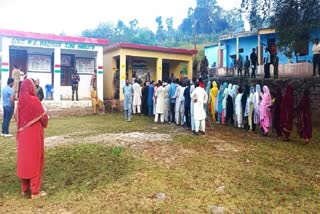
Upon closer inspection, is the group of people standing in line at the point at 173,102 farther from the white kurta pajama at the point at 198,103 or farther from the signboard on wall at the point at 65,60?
the signboard on wall at the point at 65,60

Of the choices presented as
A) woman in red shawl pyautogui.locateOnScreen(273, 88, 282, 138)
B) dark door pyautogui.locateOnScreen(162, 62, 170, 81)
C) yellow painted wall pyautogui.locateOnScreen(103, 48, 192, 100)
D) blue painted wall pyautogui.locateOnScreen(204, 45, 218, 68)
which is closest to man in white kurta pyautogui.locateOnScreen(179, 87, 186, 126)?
woman in red shawl pyautogui.locateOnScreen(273, 88, 282, 138)

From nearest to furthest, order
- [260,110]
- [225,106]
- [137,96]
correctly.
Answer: [260,110], [225,106], [137,96]

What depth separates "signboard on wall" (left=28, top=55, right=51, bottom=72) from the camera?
53.4 ft

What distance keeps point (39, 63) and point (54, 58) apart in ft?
4.90

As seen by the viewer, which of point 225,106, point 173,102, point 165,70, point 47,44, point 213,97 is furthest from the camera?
point 165,70

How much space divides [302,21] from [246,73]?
25.1ft

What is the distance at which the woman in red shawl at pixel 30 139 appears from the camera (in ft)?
16.1

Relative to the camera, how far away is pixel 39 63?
54.2 feet

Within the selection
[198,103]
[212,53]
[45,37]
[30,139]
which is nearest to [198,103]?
[198,103]

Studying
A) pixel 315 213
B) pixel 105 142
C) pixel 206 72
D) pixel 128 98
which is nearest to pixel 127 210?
pixel 315 213

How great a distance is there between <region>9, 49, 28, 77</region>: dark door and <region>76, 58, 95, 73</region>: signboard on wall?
8.40 feet

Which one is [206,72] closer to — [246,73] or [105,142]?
[246,73]

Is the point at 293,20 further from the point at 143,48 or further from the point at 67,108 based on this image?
the point at 67,108

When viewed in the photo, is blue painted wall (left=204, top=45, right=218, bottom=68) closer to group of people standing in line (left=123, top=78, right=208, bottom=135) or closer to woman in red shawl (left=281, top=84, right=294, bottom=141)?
group of people standing in line (left=123, top=78, right=208, bottom=135)
